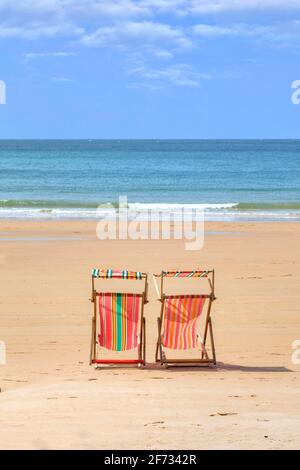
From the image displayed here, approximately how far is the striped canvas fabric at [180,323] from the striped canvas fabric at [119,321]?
0.30 metres

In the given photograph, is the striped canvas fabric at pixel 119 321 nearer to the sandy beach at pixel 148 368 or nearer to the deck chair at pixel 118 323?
the deck chair at pixel 118 323

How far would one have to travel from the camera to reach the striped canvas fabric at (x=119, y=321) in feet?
24.5

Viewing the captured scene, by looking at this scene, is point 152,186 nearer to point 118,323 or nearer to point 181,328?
point 181,328

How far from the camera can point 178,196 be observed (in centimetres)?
3700

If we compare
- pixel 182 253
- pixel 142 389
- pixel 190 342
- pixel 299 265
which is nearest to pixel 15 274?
pixel 182 253

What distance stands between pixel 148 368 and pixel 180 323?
1.66ft

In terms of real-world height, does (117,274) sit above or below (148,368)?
above

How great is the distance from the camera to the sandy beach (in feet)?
16.6

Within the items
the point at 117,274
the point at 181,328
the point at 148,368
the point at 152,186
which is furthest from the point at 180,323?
the point at 152,186

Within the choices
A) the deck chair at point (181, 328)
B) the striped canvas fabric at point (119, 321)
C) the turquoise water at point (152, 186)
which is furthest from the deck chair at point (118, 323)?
the turquoise water at point (152, 186)

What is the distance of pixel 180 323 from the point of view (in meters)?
7.65

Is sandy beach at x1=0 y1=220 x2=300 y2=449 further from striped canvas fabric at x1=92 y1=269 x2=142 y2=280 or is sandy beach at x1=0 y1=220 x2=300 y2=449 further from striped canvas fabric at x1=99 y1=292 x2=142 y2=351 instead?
striped canvas fabric at x1=92 y1=269 x2=142 y2=280

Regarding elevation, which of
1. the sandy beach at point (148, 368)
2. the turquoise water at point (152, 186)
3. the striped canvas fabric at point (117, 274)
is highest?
the turquoise water at point (152, 186)

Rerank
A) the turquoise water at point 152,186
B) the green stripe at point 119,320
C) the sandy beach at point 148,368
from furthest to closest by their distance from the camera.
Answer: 1. the turquoise water at point 152,186
2. the green stripe at point 119,320
3. the sandy beach at point 148,368
